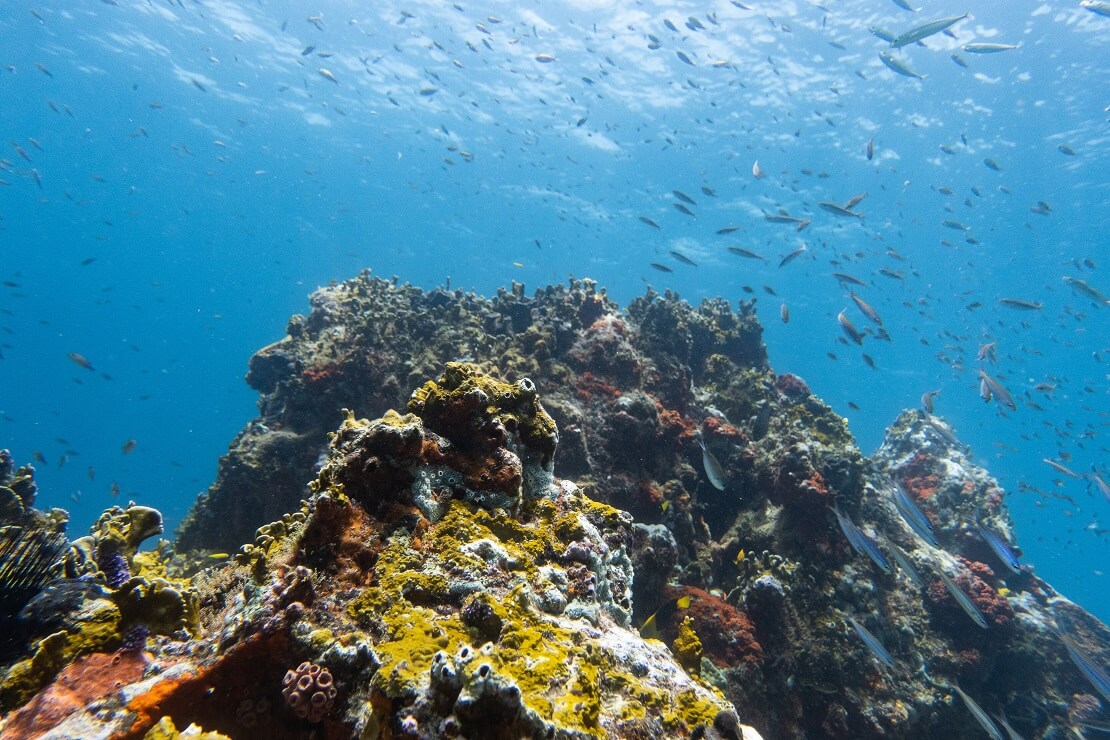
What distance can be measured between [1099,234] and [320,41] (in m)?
53.7

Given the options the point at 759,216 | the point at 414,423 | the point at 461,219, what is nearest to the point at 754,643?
the point at 414,423

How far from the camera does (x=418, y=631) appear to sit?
2.71 meters

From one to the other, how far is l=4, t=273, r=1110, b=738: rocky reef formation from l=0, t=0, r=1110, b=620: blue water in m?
4.64

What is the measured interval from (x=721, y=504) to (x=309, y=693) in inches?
347

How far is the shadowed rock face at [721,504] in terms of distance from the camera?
290 inches

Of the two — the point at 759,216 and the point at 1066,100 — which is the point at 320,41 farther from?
the point at 1066,100

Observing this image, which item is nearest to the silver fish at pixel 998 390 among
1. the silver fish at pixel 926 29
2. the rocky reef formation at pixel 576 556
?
the rocky reef formation at pixel 576 556

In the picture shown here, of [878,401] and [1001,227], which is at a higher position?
[878,401]

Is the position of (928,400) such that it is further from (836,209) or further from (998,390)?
(836,209)

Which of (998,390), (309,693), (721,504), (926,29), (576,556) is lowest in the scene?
(309,693)

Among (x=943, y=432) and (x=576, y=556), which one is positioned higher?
(x=943, y=432)

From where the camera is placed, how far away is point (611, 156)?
139ft

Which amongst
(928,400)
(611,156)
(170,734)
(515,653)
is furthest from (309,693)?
(611,156)

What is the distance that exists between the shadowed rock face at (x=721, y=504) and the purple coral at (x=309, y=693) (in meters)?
2.50
